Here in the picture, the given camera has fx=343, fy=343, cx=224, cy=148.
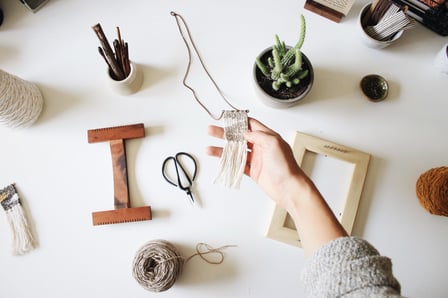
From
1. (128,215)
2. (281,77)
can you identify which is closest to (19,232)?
(128,215)

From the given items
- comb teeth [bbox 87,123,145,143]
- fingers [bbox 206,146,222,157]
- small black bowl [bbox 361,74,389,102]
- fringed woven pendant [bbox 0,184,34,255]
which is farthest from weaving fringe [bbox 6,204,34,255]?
small black bowl [bbox 361,74,389,102]

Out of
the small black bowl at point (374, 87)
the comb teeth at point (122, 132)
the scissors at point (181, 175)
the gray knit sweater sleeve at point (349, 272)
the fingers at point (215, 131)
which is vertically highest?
the small black bowl at point (374, 87)

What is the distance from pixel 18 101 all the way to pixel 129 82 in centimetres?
27

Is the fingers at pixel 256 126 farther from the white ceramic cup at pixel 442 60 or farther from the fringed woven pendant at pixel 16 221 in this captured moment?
the fringed woven pendant at pixel 16 221

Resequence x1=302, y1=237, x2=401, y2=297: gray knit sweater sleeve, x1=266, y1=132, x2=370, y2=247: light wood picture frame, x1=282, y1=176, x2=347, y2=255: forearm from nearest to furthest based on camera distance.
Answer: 1. x1=302, y1=237, x2=401, y2=297: gray knit sweater sleeve
2. x1=282, y1=176, x2=347, y2=255: forearm
3. x1=266, y1=132, x2=370, y2=247: light wood picture frame

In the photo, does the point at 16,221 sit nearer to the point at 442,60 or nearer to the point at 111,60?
the point at 111,60

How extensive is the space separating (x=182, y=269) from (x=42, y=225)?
0.39 meters

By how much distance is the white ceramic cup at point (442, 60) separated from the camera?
918 millimetres

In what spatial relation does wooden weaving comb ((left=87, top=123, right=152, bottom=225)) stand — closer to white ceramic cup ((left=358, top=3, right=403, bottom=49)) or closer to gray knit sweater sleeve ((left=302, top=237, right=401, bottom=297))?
gray knit sweater sleeve ((left=302, top=237, right=401, bottom=297))

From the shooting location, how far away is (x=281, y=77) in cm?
83

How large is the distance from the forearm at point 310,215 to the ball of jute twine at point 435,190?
322mm

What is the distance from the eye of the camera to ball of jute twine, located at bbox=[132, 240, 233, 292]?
81 centimetres

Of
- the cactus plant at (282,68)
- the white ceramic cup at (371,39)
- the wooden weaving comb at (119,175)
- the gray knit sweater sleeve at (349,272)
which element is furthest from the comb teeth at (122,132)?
the white ceramic cup at (371,39)

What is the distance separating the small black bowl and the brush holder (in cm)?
61
